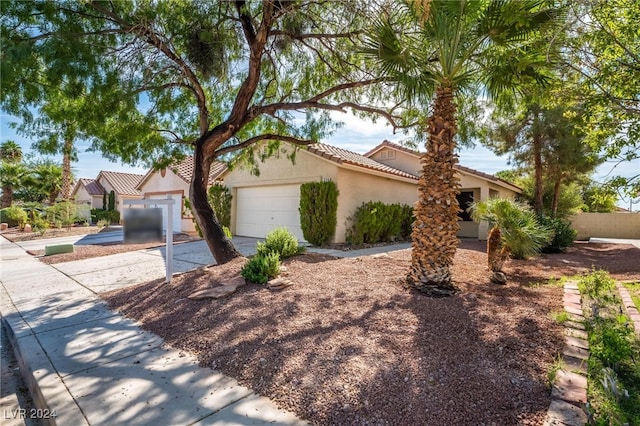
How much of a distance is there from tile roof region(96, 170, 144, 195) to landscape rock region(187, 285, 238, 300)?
29.6 metres

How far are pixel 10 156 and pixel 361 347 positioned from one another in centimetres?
4037

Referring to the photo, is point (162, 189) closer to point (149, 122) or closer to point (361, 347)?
point (149, 122)

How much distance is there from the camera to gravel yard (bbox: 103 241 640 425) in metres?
2.84

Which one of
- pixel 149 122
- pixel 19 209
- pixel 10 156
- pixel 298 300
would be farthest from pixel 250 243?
pixel 10 156

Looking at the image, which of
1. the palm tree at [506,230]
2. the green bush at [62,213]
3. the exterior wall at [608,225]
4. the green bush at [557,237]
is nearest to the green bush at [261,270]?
the palm tree at [506,230]

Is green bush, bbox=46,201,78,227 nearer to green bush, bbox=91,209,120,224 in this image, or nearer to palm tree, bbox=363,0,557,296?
green bush, bbox=91,209,120,224

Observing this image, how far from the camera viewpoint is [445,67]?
574 cm

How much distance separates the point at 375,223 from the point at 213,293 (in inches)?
335

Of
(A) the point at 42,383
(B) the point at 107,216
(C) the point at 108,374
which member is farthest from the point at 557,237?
(B) the point at 107,216

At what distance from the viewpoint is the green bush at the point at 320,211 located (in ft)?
39.6

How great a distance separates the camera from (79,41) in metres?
→ 6.52

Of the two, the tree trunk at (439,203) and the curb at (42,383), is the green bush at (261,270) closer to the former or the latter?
the tree trunk at (439,203)

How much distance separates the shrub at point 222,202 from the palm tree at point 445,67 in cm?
1182

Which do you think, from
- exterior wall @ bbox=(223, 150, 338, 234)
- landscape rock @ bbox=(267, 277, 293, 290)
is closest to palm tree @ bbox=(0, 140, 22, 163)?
exterior wall @ bbox=(223, 150, 338, 234)
